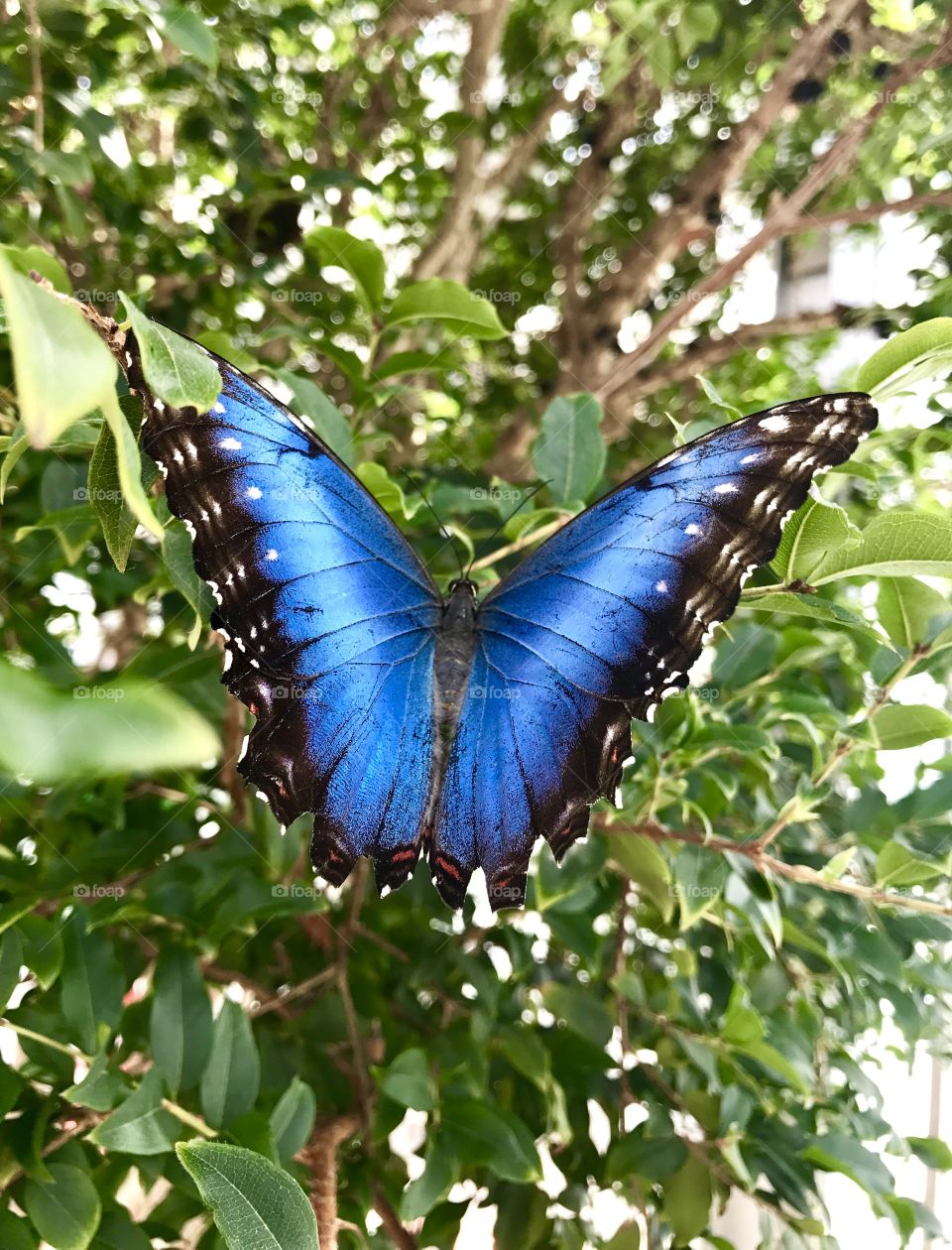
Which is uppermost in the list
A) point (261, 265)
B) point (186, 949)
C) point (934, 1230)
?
point (261, 265)

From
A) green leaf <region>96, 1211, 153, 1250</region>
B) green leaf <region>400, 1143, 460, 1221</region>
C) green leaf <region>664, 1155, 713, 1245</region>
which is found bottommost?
green leaf <region>664, 1155, 713, 1245</region>

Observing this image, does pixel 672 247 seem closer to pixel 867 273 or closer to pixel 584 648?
pixel 584 648

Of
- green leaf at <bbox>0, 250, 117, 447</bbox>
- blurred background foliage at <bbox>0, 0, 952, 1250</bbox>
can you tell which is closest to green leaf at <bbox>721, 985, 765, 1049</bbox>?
blurred background foliage at <bbox>0, 0, 952, 1250</bbox>

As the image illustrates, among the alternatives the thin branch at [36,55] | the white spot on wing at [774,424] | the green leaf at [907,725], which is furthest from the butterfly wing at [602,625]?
the thin branch at [36,55]

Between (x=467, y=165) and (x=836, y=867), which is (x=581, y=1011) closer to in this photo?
(x=836, y=867)

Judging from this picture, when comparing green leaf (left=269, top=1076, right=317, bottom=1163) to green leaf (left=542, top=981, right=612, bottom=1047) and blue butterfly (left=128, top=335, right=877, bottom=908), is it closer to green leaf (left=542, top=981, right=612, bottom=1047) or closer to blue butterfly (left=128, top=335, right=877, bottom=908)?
blue butterfly (left=128, top=335, right=877, bottom=908)

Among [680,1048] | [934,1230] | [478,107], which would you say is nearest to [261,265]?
[478,107]

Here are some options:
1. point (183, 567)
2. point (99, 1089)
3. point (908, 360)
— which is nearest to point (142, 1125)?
point (99, 1089)
